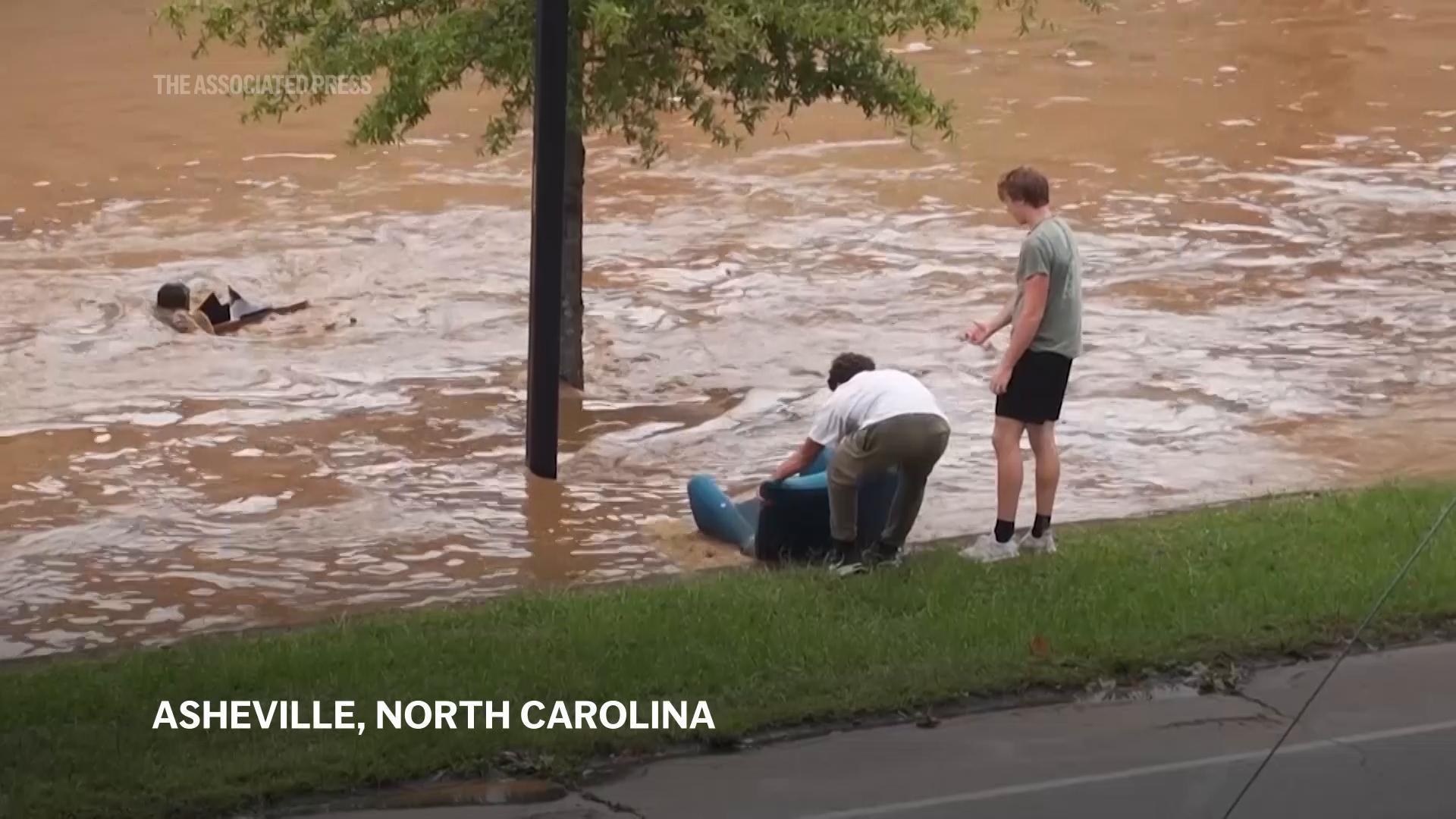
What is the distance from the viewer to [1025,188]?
9.44 m

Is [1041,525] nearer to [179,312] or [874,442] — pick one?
[874,442]

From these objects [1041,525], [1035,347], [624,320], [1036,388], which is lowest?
[624,320]

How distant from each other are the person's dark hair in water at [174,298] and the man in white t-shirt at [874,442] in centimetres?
865

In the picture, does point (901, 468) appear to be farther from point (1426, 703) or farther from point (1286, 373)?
point (1286, 373)

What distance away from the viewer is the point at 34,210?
2055 centimetres

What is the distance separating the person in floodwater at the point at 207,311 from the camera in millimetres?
16578

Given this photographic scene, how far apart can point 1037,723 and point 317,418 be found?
7690mm

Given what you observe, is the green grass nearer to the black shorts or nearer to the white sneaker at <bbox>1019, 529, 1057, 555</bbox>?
the white sneaker at <bbox>1019, 529, 1057, 555</bbox>

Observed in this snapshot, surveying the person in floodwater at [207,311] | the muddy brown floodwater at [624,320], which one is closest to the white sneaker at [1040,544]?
the muddy brown floodwater at [624,320]

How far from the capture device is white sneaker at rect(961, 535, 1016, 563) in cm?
984

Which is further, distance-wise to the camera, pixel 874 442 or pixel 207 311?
pixel 207 311

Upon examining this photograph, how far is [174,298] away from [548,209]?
619 cm

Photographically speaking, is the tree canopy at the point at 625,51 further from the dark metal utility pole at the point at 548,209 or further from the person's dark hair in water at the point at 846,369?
the person's dark hair in water at the point at 846,369

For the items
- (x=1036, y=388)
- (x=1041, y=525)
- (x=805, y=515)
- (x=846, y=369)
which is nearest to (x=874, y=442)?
(x=846, y=369)
